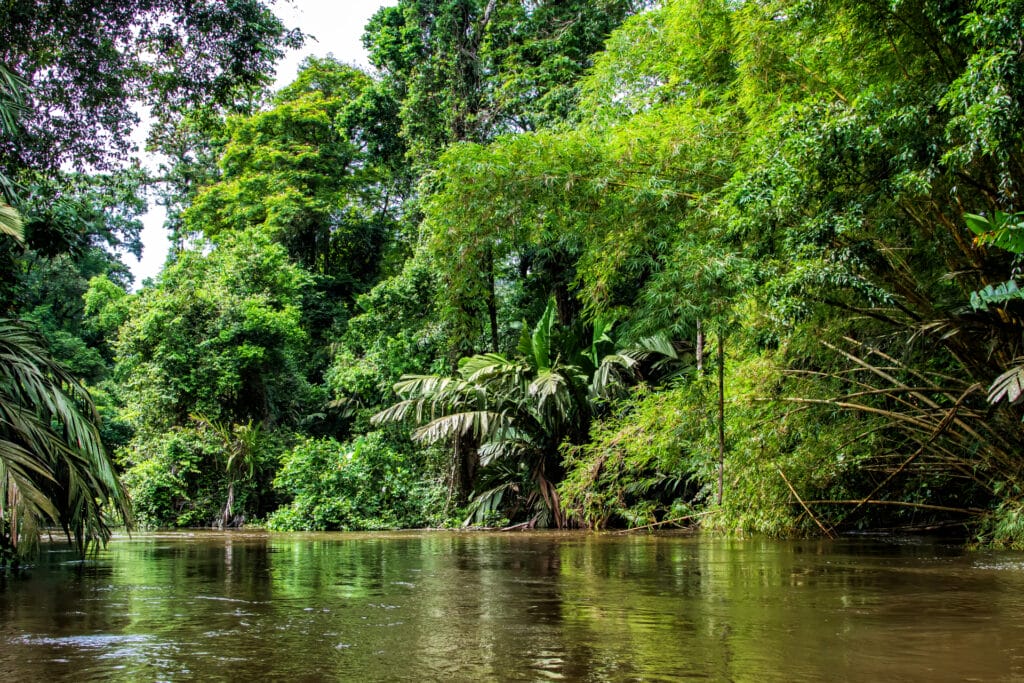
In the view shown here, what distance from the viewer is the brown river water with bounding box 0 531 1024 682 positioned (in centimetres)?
266

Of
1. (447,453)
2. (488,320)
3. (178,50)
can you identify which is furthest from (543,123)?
(178,50)

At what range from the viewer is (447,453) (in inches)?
643

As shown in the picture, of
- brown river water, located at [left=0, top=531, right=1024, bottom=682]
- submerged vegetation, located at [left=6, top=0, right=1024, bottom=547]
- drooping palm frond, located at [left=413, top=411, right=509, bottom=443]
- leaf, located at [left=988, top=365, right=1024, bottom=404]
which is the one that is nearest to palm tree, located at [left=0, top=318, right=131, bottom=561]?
submerged vegetation, located at [left=6, top=0, right=1024, bottom=547]

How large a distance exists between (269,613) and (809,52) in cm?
731

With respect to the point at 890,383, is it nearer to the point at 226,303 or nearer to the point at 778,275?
the point at 778,275

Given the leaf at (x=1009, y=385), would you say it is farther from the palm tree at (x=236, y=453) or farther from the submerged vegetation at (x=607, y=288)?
the palm tree at (x=236, y=453)

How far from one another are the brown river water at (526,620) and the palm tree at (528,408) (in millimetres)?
6412

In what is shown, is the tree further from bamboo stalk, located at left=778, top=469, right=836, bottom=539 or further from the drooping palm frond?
bamboo stalk, located at left=778, top=469, right=836, bottom=539

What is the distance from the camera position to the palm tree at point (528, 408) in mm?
13445

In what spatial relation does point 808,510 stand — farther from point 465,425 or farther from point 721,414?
point 465,425

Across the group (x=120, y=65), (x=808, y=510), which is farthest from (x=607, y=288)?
(x=120, y=65)

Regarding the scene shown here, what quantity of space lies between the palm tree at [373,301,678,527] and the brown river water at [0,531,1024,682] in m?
6.41

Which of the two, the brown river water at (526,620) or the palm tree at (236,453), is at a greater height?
the palm tree at (236,453)

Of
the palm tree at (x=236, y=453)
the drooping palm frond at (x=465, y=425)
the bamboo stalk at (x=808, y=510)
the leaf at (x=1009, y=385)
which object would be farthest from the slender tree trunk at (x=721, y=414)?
the palm tree at (x=236, y=453)
